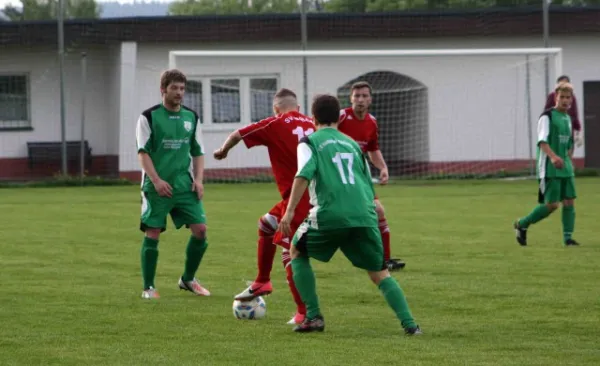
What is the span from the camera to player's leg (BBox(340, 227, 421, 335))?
786 centimetres

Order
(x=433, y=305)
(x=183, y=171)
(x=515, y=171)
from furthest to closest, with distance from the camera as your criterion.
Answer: (x=515, y=171) → (x=183, y=171) → (x=433, y=305)

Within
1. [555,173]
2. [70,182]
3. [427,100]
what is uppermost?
[427,100]

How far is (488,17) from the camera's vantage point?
30.4m

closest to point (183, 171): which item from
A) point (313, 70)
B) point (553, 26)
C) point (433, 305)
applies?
point (433, 305)

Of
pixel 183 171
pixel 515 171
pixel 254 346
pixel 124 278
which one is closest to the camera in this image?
pixel 254 346

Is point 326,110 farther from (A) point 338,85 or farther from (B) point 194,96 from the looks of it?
(A) point 338,85

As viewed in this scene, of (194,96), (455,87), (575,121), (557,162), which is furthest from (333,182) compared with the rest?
(455,87)

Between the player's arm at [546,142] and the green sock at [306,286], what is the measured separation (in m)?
6.38

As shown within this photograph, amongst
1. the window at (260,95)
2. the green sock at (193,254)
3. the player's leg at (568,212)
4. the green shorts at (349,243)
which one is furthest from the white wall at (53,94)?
the green shorts at (349,243)

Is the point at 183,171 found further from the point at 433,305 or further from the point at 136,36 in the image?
the point at 136,36

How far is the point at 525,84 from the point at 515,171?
2195 mm

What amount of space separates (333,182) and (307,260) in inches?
24.8

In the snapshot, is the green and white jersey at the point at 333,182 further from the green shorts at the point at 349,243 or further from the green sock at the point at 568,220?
the green sock at the point at 568,220

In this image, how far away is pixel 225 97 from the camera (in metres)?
29.7
